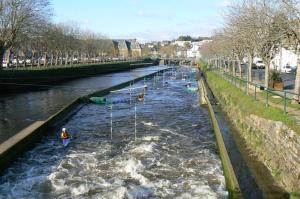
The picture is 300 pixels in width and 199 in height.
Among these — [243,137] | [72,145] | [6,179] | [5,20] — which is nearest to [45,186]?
[6,179]

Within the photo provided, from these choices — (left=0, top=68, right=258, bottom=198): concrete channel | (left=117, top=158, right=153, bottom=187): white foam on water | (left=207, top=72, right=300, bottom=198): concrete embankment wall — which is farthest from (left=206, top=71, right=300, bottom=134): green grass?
(left=117, top=158, right=153, bottom=187): white foam on water

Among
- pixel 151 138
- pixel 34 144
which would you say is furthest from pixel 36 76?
pixel 151 138

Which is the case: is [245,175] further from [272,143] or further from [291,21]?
[291,21]

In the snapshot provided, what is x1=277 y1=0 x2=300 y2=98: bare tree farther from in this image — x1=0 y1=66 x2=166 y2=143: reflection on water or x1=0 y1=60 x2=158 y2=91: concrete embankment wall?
x1=0 y1=60 x2=158 y2=91: concrete embankment wall

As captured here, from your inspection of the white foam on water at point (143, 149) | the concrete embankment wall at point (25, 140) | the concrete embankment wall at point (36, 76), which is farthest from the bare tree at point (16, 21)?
the white foam on water at point (143, 149)

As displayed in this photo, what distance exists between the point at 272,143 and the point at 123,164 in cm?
698

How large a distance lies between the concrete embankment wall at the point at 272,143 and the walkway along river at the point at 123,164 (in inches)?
80.5

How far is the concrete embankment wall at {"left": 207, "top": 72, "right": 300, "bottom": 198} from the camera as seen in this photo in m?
14.2

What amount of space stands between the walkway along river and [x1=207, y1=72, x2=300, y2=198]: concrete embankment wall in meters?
2.04

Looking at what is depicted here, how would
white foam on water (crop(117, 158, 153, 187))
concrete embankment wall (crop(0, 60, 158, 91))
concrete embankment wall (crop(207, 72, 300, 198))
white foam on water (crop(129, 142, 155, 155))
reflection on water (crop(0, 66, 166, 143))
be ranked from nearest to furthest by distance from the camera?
concrete embankment wall (crop(207, 72, 300, 198))
white foam on water (crop(117, 158, 153, 187))
white foam on water (crop(129, 142, 155, 155))
reflection on water (crop(0, 66, 166, 143))
concrete embankment wall (crop(0, 60, 158, 91))

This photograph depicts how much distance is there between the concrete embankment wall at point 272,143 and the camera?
46.6ft

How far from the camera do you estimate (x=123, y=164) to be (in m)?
19.6

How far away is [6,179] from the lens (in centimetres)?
1802

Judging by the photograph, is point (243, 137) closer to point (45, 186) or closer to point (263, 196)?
point (263, 196)
